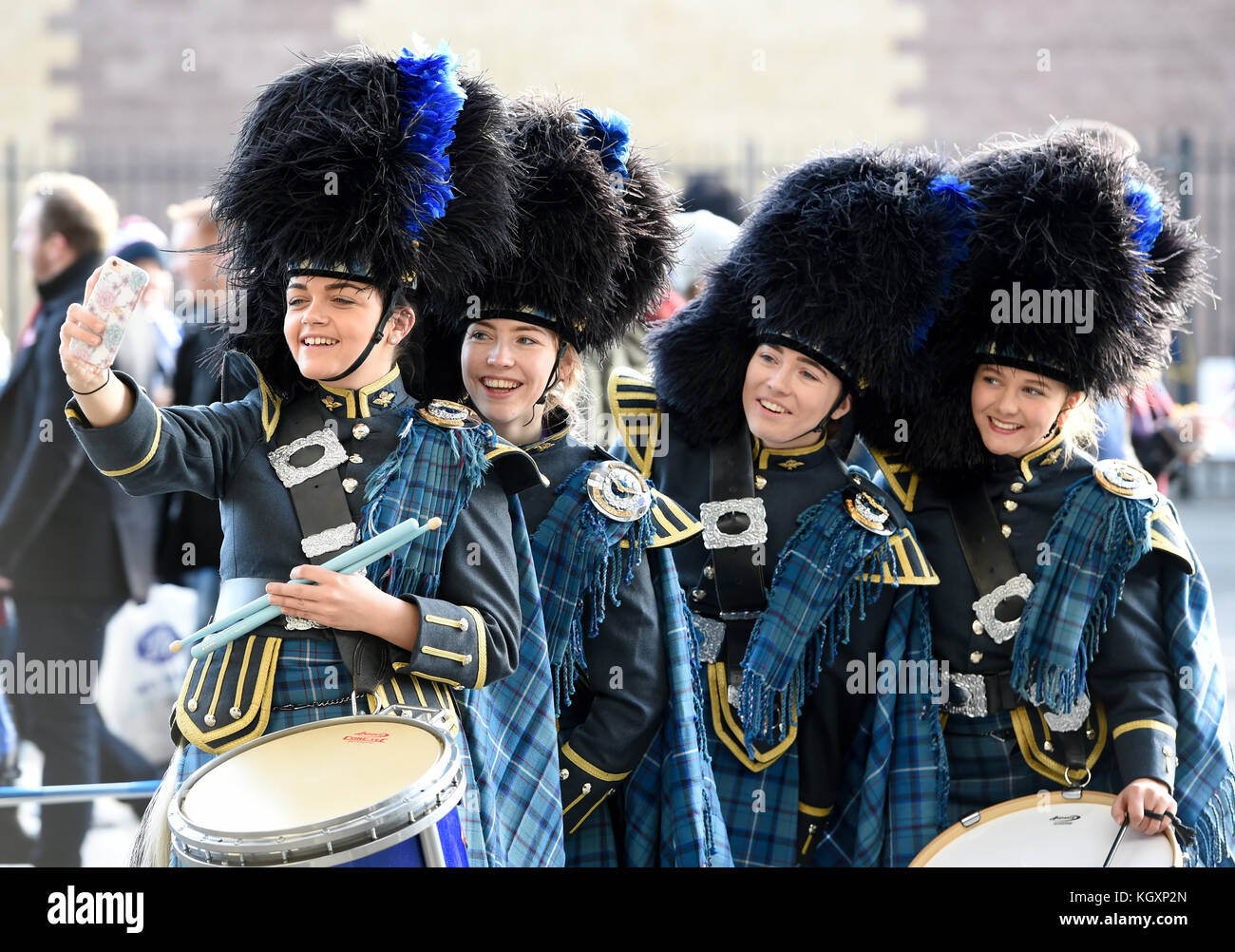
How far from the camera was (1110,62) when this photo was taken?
16109mm

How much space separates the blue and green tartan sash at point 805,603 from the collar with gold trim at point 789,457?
0.12m

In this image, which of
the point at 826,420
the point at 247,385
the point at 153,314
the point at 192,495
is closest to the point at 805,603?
the point at 826,420

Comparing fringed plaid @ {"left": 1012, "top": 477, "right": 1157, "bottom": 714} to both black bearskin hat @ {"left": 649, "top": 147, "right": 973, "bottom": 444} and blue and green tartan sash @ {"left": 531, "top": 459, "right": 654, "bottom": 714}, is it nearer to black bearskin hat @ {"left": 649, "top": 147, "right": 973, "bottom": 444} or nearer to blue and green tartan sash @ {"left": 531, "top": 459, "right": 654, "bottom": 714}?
black bearskin hat @ {"left": 649, "top": 147, "right": 973, "bottom": 444}

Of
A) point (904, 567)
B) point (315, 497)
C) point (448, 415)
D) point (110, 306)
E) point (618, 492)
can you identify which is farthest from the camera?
point (904, 567)

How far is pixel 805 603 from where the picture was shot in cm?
315

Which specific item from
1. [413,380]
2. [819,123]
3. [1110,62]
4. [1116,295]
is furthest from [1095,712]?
[1110,62]

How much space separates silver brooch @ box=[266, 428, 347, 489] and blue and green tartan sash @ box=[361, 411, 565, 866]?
8 cm

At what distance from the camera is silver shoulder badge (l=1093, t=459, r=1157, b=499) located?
3168mm

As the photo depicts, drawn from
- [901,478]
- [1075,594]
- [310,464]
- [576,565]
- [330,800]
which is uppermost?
[310,464]

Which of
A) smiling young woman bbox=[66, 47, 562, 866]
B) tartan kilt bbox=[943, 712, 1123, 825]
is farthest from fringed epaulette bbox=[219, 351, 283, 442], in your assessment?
tartan kilt bbox=[943, 712, 1123, 825]

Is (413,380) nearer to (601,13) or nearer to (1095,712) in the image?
(1095,712)

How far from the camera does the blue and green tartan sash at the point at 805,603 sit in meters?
3.14

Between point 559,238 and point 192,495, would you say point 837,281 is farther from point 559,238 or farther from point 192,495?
point 192,495

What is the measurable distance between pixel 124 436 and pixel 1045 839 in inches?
76.3
